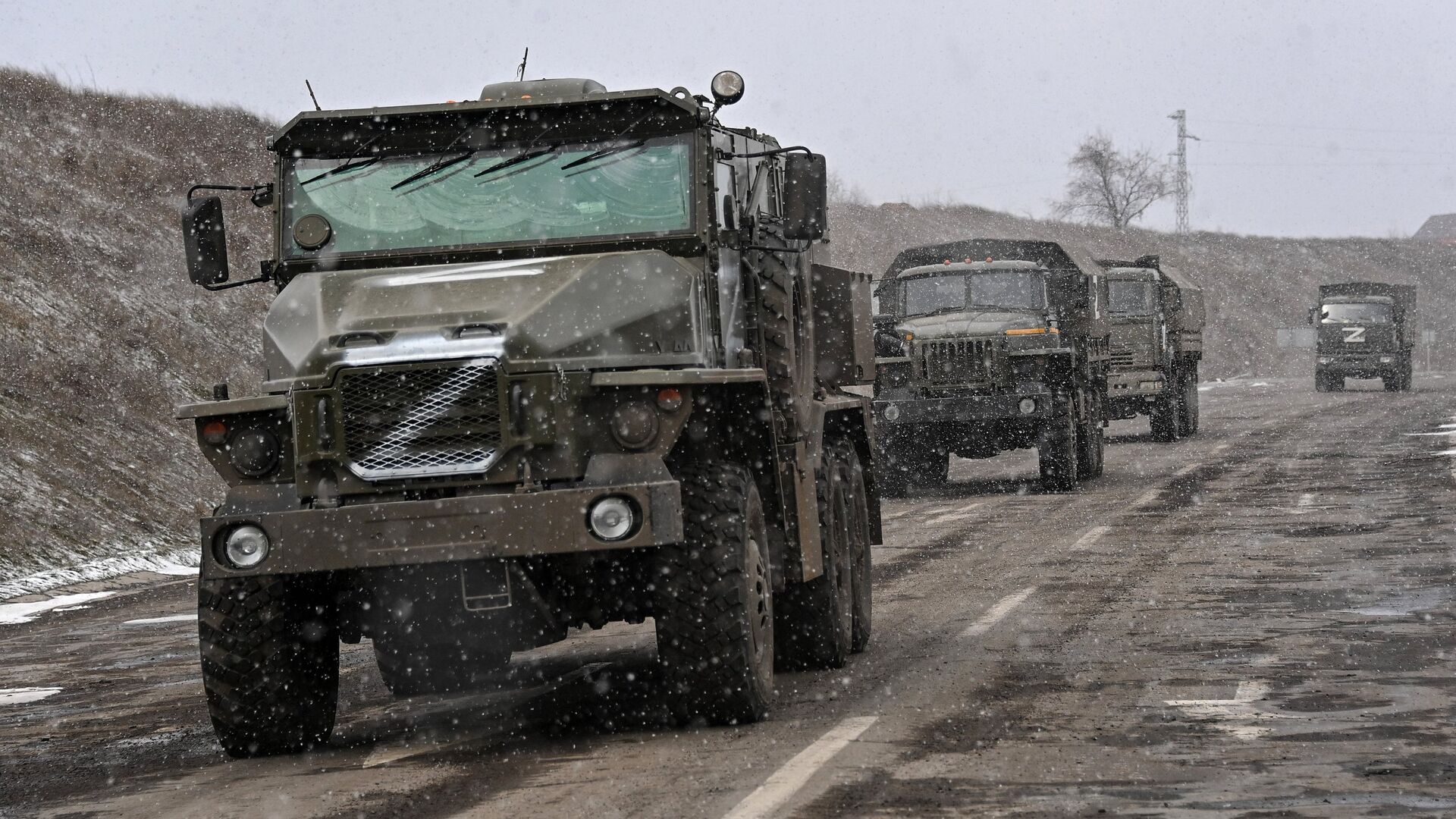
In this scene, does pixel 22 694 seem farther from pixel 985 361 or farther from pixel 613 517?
pixel 985 361

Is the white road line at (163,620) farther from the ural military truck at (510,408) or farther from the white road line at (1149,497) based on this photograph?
the white road line at (1149,497)

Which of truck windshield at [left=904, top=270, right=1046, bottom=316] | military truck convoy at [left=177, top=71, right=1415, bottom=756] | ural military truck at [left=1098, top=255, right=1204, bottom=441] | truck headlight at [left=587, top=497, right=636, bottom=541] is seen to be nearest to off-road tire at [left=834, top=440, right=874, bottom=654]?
military truck convoy at [left=177, top=71, right=1415, bottom=756]

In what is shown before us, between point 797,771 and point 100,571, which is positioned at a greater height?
point 100,571

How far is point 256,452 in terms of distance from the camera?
7.09m

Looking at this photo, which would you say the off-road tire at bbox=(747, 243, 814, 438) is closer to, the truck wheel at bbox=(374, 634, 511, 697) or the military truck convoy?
the military truck convoy

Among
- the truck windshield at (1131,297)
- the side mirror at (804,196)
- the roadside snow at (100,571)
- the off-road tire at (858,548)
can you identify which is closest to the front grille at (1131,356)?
the truck windshield at (1131,297)

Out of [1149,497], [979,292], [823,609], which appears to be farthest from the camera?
[979,292]

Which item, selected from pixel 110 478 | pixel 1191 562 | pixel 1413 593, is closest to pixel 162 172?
pixel 110 478

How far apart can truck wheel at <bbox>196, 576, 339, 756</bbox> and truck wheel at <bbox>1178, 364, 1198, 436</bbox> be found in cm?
2590

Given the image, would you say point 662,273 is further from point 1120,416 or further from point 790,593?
point 1120,416

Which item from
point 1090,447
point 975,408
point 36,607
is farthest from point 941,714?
point 1090,447

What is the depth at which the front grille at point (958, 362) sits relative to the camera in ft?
68.7

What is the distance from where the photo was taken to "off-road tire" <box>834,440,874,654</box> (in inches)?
388

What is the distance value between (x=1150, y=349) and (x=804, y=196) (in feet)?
74.4
